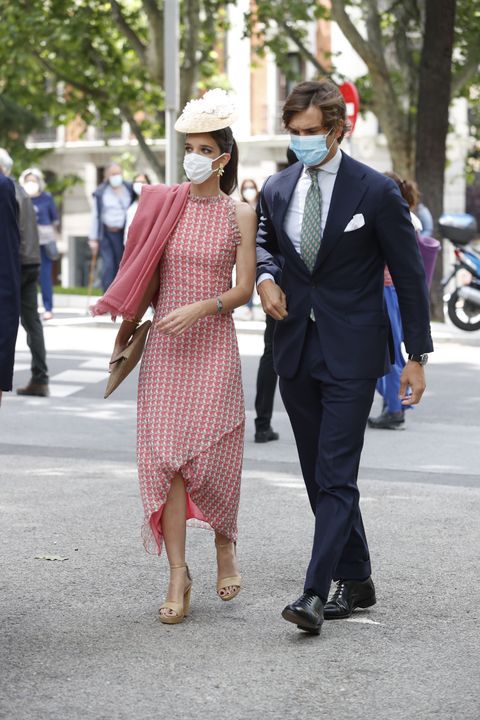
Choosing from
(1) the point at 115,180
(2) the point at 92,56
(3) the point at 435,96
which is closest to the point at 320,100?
(1) the point at 115,180

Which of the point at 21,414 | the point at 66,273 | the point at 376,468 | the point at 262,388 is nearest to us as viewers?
the point at 376,468

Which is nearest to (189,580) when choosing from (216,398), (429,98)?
(216,398)

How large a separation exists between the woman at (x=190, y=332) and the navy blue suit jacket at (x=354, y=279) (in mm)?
192

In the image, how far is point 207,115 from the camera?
5434 millimetres

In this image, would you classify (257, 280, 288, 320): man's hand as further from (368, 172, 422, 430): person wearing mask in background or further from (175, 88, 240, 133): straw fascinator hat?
(368, 172, 422, 430): person wearing mask in background

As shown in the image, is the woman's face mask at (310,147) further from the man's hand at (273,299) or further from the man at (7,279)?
the man at (7,279)

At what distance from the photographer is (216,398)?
553 cm

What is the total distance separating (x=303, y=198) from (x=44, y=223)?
48.4ft

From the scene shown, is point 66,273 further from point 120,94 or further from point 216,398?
point 216,398

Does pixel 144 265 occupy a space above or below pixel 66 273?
above

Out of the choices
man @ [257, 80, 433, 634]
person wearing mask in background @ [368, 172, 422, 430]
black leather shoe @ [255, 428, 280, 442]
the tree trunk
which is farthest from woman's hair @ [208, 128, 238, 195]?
the tree trunk

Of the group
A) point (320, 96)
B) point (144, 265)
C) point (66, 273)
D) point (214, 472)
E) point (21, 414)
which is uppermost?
point (320, 96)

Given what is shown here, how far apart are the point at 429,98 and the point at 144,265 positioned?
1625 centimetres

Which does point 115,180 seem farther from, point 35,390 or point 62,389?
point 35,390
